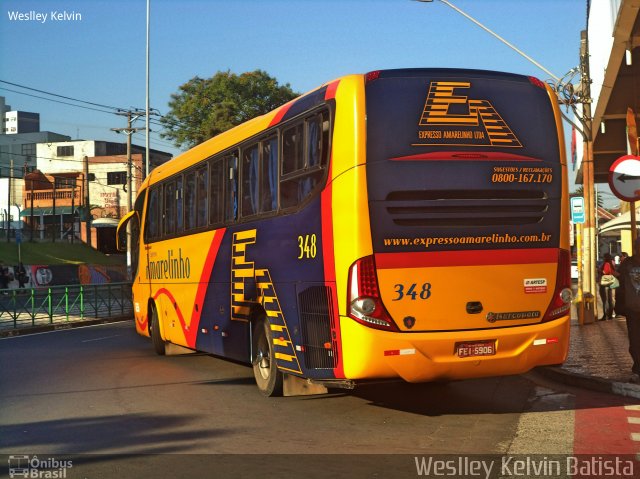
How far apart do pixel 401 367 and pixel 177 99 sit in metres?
54.4

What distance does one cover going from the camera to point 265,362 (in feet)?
→ 36.4

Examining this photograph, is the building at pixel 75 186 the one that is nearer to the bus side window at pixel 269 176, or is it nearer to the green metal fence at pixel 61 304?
the green metal fence at pixel 61 304

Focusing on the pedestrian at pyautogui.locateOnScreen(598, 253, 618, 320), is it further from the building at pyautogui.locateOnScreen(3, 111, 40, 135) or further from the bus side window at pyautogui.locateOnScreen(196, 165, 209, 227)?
the building at pyautogui.locateOnScreen(3, 111, 40, 135)

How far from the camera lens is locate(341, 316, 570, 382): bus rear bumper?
8484 millimetres

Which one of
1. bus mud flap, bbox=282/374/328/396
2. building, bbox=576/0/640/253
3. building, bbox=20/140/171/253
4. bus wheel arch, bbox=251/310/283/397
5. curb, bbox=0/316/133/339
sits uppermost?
building, bbox=20/140/171/253

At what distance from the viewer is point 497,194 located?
9062mm

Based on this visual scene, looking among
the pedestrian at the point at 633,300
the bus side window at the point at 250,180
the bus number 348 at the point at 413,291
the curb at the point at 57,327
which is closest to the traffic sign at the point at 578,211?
the pedestrian at the point at 633,300

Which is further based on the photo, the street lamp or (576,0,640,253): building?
the street lamp

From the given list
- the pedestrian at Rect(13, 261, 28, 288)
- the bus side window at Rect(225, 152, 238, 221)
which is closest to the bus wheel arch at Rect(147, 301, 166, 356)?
the bus side window at Rect(225, 152, 238, 221)

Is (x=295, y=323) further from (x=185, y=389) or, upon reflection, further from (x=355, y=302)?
(x=185, y=389)

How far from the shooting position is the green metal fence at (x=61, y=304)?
85.1 ft

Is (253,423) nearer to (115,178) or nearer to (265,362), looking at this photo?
(265,362)

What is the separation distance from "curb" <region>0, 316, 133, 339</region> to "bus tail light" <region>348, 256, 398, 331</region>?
18.6m

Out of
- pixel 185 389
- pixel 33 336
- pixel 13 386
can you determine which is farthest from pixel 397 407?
pixel 33 336
